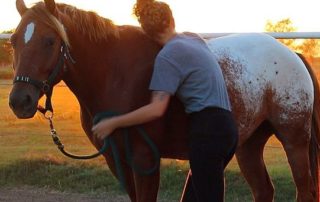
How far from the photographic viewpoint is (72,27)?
3551mm

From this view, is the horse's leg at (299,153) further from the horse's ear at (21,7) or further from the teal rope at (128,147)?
the horse's ear at (21,7)

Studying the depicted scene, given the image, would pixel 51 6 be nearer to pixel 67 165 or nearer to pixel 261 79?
pixel 261 79

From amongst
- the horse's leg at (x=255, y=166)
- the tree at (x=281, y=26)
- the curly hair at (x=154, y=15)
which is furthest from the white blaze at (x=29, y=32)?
the tree at (x=281, y=26)

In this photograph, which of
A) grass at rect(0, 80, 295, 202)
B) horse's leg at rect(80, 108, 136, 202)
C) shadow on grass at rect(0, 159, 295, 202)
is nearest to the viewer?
horse's leg at rect(80, 108, 136, 202)

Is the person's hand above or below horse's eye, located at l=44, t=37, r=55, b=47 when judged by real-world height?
below

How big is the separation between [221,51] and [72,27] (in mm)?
1120

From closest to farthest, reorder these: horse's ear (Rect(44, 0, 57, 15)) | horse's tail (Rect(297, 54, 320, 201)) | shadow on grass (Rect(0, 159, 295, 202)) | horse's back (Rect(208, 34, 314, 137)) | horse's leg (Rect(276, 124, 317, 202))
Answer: horse's ear (Rect(44, 0, 57, 15)), horse's back (Rect(208, 34, 314, 137)), horse's leg (Rect(276, 124, 317, 202)), horse's tail (Rect(297, 54, 320, 201)), shadow on grass (Rect(0, 159, 295, 202))

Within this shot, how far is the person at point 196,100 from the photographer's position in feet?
10.4

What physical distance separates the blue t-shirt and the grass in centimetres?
262

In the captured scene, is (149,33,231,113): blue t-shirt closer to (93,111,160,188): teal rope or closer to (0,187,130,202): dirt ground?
(93,111,160,188): teal rope

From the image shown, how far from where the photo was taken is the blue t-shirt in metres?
3.16

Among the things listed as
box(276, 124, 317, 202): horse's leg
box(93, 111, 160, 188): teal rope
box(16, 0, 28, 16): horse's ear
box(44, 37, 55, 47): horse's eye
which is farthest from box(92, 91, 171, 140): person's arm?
box(276, 124, 317, 202): horse's leg

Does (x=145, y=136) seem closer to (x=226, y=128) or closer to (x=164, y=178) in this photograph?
(x=226, y=128)

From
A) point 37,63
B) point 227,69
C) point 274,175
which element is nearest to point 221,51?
point 227,69
